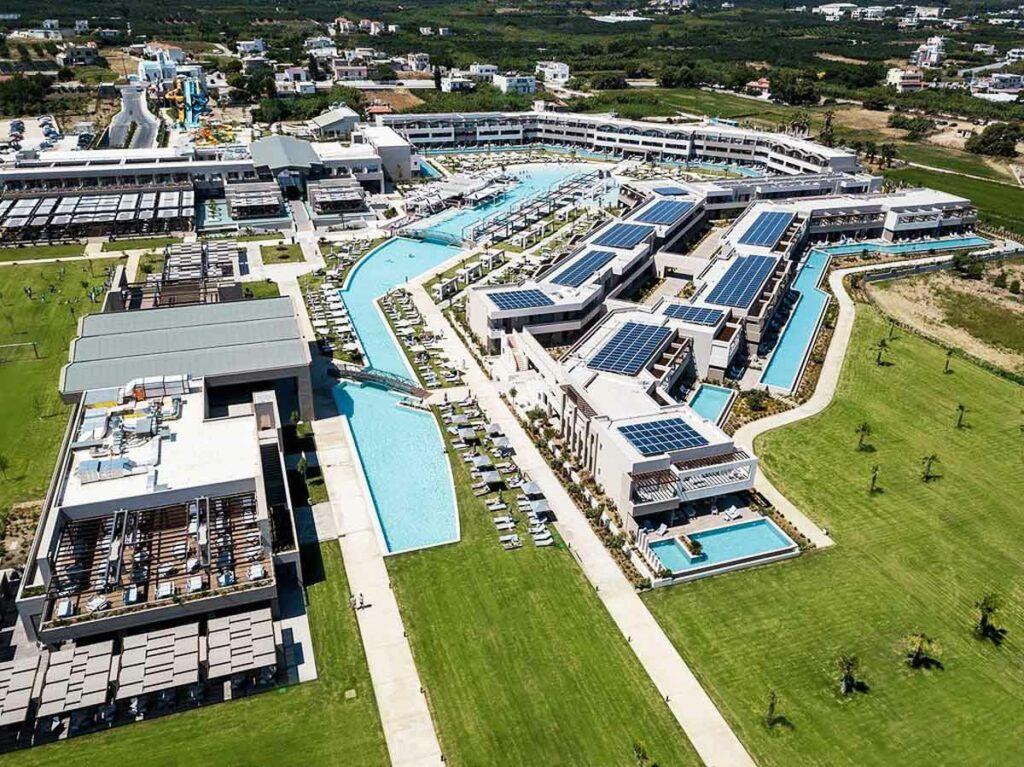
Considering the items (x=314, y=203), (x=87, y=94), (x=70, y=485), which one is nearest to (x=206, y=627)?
(x=70, y=485)

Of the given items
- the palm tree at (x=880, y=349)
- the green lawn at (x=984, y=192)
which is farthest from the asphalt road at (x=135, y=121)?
the green lawn at (x=984, y=192)

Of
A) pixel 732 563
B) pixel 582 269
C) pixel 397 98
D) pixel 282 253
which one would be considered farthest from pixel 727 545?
pixel 397 98

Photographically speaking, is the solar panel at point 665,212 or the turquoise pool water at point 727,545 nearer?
the turquoise pool water at point 727,545

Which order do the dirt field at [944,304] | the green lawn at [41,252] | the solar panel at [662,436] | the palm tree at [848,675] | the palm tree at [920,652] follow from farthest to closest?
the green lawn at [41,252], the dirt field at [944,304], the solar panel at [662,436], the palm tree at [920,652], the palm tree at [848,675]

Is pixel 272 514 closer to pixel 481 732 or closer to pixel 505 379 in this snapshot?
pixel 481 732

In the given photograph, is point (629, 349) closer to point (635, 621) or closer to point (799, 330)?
point (799, 330)

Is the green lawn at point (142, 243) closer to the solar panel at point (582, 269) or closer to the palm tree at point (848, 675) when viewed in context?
the solar panel at point (582, 269)

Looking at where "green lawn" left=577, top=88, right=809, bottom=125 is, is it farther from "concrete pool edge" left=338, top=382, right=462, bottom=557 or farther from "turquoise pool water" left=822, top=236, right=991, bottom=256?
"concrete pool edge" left=338, top=382, right=462, bottom=557

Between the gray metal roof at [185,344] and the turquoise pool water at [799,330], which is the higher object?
the gray metal roof at [185,344]

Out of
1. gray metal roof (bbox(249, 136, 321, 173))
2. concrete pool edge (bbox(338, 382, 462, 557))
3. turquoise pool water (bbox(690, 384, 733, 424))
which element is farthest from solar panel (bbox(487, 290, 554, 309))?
gray metal roof (bbox(249, 136, 321, 173))
